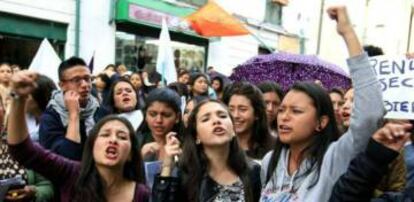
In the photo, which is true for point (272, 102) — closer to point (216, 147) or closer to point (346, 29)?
point (216, 147)

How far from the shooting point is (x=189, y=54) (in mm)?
17016

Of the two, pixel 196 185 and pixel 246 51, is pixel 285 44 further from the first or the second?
pixel 196 185

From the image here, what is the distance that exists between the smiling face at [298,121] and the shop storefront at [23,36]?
9.06 metres

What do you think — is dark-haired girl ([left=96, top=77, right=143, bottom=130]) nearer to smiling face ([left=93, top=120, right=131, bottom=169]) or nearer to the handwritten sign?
smiling face ([left=93, top=120, right=131, bottom=169])

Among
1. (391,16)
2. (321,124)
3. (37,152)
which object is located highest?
(391,16)

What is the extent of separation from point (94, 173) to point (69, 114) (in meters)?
0.78

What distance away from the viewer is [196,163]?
3045 millimetres

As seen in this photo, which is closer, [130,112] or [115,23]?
[130,112]

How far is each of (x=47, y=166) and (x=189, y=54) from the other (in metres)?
14.1

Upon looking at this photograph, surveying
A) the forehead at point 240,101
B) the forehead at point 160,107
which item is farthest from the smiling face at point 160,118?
the forehead at point 240,101

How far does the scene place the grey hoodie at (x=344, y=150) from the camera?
2330 millimetres

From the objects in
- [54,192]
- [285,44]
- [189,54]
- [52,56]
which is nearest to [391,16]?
[285,44]

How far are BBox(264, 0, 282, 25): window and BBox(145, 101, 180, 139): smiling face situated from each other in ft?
55.0

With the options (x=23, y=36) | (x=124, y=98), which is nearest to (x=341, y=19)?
(x=124, y=98)
